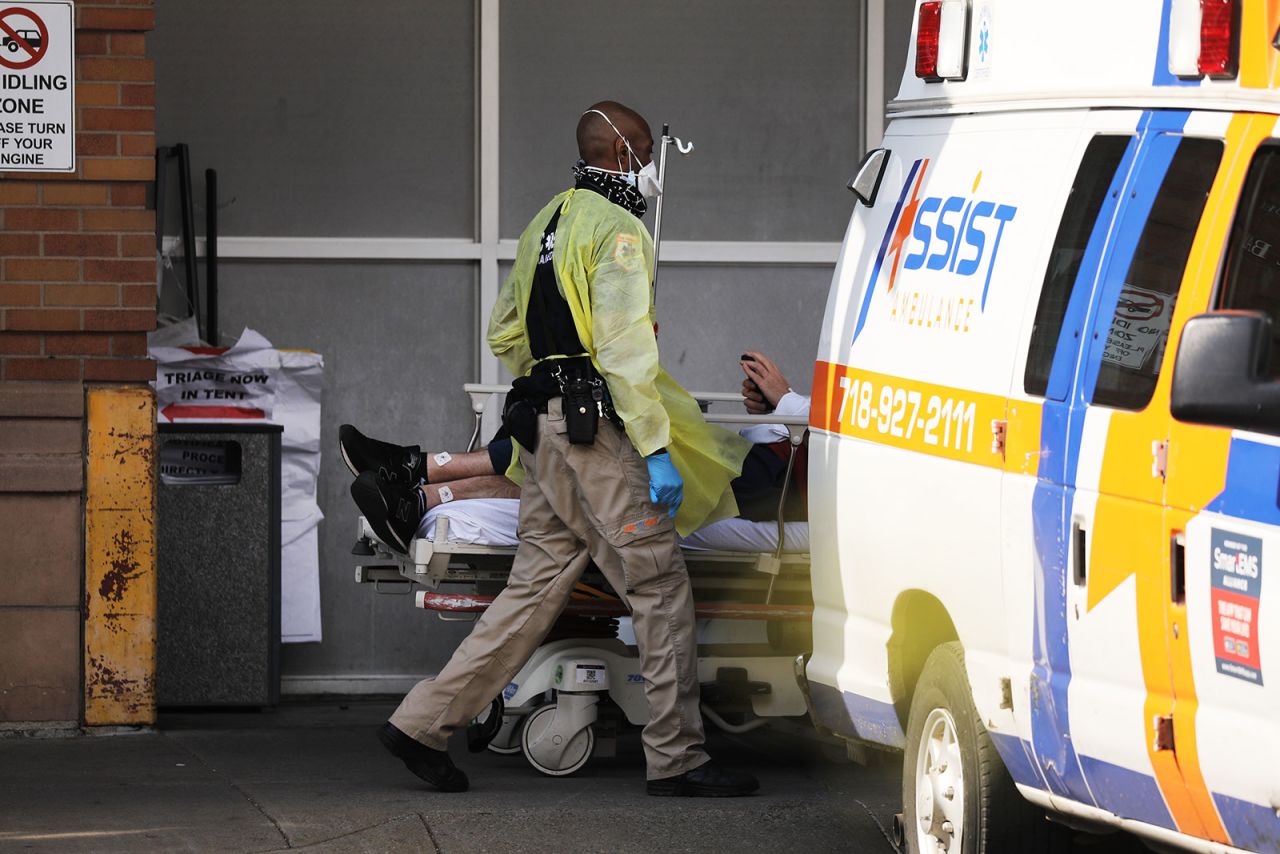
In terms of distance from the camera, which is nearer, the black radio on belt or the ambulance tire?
the ambulance tire

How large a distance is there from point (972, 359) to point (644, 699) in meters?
2.51

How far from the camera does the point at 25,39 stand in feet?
25.2

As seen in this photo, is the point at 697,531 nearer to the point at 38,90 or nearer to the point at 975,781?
the point at 975,781

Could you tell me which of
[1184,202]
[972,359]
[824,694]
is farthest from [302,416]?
Answer: [1184,202]

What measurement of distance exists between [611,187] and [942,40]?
161 cm

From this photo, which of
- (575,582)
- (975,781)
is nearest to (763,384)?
(575,582)

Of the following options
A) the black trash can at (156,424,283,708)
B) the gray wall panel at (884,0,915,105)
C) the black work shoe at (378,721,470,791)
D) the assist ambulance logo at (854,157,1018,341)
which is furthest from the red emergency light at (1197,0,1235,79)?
the gray wall panel at (884,0,915,105)

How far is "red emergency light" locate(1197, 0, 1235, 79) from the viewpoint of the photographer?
13.5ft

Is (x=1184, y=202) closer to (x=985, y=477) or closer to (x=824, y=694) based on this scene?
(x=985, y=477)

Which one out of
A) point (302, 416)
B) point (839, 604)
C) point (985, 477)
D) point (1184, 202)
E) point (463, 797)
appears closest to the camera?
point (1184, 202)

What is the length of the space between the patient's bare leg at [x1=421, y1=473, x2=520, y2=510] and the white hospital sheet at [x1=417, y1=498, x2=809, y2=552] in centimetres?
26

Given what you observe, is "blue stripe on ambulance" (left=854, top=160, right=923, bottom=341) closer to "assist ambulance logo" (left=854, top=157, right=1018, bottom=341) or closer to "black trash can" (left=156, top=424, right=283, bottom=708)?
"assist ambulance logo" (left=854, top=157, right=1018, bottom=341)

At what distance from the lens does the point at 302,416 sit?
9086 mm

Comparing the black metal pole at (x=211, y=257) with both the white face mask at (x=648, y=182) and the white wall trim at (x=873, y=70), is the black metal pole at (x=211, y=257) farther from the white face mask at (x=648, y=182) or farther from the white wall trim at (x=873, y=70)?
the white wall trim at (x=873, y=70)
